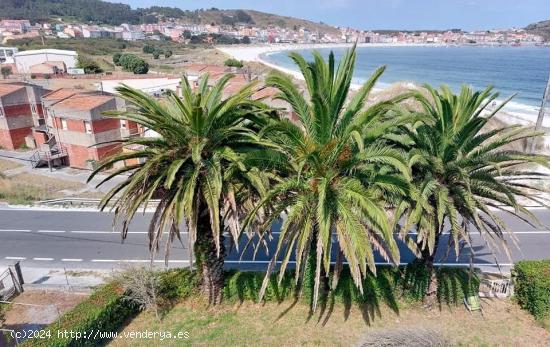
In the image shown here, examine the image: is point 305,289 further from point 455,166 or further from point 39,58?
point 39,58

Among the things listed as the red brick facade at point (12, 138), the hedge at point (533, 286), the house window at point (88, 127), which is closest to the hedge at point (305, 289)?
Answer: the hedge at point (533, 286)

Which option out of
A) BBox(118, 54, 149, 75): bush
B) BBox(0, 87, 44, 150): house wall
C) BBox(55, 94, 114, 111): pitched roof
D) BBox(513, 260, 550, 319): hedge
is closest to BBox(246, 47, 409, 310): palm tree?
BBox(513, 260, 550, 319): hedge

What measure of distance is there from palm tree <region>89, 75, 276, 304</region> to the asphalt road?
18.8ft

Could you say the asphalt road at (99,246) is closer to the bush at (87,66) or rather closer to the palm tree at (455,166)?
the palm tree at (455,166)

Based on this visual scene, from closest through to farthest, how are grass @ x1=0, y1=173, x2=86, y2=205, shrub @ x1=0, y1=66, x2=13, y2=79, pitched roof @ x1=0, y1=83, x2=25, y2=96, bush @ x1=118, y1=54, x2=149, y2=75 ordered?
grass @ x1=0, y1=173, x2=86, y2=205 → pitched roof @ x1=0, y1=83, x2=25, y2=96 → shrub @ x1=0, y1=66, x2=13, y2=79 → bush @ x1=118, y1=54, x2=149, y2=75

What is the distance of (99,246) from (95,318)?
8404 mm

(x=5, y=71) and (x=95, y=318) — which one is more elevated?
(x=5, y=71)

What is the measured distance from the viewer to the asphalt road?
56.4 feet

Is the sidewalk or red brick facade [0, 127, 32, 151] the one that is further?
red brick facade [0, 127, 32, 151]

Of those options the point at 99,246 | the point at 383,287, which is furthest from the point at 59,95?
the point at 383,287

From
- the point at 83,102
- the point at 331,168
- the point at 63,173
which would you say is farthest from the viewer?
the point at 83,102

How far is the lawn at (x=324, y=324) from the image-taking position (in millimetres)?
11633

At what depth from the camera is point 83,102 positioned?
107ft

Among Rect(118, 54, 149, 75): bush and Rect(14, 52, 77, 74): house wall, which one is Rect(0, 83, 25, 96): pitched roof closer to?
Rect(118, 54, 149, 75): bush
